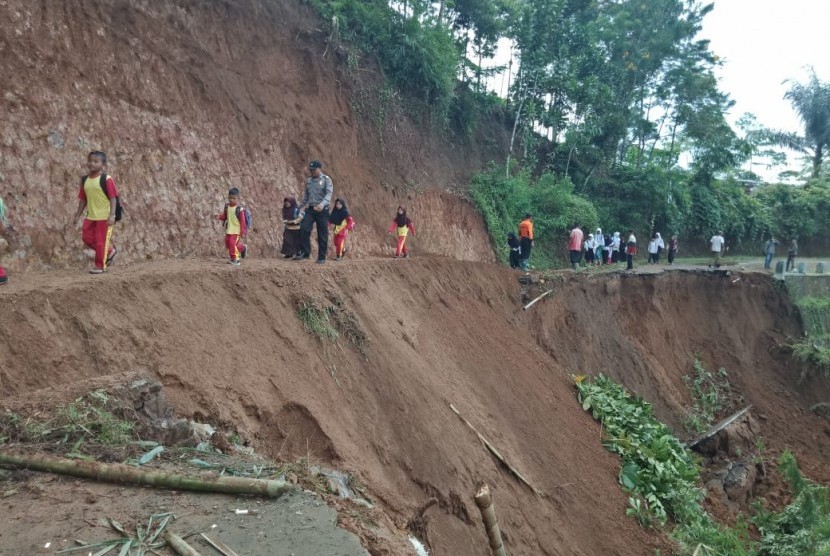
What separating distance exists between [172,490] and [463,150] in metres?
19.5

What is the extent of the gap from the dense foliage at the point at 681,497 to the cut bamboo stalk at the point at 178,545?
27.8 ft

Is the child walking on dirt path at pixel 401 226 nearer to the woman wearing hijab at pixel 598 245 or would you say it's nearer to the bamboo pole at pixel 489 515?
the bamboo pole at pixel 489 515

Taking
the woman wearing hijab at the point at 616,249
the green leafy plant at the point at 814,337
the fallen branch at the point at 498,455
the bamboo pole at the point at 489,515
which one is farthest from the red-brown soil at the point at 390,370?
the woman wearing hijab at the point at 616,249

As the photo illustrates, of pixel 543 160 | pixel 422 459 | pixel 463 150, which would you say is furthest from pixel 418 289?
pixel 543 160

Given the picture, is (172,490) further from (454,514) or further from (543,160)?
(543,160)

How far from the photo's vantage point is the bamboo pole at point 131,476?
12.6 ft

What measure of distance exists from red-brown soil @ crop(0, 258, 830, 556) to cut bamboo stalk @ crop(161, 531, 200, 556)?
6.57 feet

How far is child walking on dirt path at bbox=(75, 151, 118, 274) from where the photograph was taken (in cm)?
722

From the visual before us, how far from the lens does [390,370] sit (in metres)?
8.73

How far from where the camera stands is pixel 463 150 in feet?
72.4

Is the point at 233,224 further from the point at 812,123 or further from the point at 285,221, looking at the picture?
the point at 812,123

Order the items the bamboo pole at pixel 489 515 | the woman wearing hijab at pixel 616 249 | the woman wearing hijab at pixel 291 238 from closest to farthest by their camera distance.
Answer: the bamboo pole at pixel 489 515 < the woman wearing hijab at pixel 291 238 < the woman wearing hijab at pixel 616 249

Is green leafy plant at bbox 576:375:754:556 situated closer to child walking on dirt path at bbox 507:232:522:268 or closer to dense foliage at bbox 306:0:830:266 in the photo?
child walking on dirt path at bbox 507:232:522:268

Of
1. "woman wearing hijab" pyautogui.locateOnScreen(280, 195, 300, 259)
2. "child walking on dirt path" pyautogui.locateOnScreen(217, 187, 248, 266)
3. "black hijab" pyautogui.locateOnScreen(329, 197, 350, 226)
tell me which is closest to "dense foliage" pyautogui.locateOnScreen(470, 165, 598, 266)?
"black hijab" pyautogui.locateOnScreen(329, 197, 350, 226)
